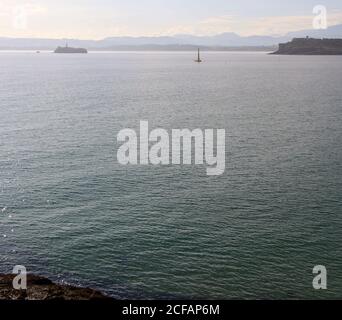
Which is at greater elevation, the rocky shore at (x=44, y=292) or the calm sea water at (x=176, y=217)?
the calm sea water at (x=176, y=217)

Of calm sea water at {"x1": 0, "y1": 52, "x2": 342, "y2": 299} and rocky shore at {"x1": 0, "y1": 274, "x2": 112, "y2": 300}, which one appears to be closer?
rocky shore at {"x1": 0, "y1": 274, "x2": 112, "y2": 300}

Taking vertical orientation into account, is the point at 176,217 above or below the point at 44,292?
above

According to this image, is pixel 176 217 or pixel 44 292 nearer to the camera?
pixel 44 292

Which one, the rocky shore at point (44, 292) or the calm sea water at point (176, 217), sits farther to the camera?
the calm sea water at point (176, 217)

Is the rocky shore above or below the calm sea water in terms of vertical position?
below

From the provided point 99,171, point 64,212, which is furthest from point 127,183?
point 64,212
